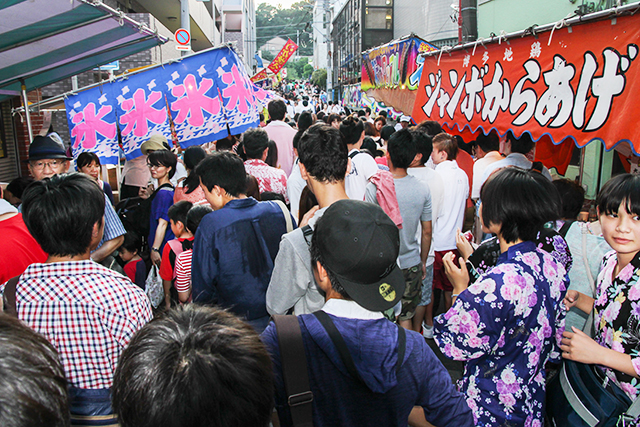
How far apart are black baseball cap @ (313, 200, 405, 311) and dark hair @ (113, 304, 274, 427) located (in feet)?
1.37

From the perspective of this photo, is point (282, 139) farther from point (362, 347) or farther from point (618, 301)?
point (362, 347)

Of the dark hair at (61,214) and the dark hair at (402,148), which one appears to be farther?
the dark hair at (402,148)

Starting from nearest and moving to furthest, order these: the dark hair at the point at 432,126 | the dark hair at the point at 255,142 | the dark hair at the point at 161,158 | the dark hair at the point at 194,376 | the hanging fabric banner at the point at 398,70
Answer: the dark hair at the point at 194,376 → the dark hair at the point at 161,158 → the dark hair at the point at 255,142 → the dark hair at the point at 432,126 → the hanging fabric banner at the point at 398,70

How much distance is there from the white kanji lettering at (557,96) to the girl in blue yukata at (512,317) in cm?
182

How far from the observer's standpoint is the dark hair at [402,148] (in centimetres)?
361

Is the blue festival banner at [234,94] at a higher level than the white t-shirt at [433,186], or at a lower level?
higher

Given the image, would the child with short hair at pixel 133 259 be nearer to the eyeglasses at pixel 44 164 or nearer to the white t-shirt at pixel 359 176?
the eyeglasses at pixel 44 164

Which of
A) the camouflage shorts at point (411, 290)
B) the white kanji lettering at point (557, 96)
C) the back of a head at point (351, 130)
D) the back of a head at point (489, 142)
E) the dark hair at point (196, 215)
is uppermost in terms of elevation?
the white kanji lettering at point (557, 96)

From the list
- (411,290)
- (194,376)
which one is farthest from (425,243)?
(194,376)

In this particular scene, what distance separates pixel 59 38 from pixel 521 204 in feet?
14.9

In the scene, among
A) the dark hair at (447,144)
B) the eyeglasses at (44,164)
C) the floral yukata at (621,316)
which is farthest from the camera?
the dark hair at (447,144)

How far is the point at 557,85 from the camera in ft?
11.7

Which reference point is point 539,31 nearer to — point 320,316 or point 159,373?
point 320,316

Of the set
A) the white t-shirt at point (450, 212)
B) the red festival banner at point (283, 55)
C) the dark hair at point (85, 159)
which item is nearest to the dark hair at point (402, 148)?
the white t-shirt at point (450, 212)
